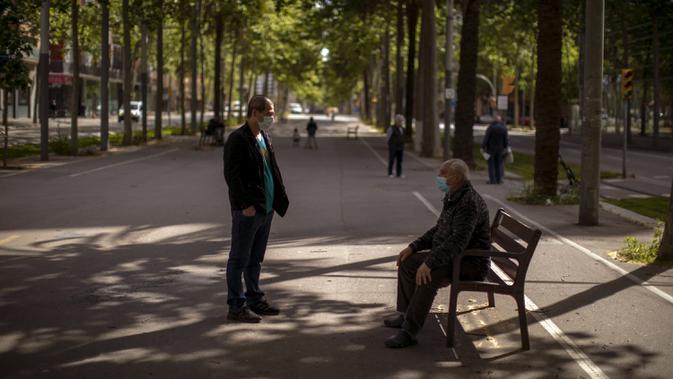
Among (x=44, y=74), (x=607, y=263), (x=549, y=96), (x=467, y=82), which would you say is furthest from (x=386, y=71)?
(x=607, y=263)

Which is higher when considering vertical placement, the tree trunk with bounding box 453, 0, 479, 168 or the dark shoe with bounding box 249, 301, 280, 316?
the tree trunk with bounding box 453, 0, 479, 168

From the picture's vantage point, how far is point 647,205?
20047 mm

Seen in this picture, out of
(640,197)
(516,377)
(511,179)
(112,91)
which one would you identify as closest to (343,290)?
(516,377)

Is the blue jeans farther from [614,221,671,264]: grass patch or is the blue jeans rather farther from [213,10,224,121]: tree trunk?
Answer: [213,10,224,121]: tree trunk

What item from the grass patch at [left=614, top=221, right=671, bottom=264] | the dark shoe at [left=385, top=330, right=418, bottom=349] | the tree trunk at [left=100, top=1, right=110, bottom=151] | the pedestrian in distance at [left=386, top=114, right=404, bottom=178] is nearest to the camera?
the dark shoe at [left=385, top=330, right=418, bottom=349]

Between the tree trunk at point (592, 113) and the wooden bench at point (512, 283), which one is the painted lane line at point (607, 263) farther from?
the wooden bench at point (512, 283)

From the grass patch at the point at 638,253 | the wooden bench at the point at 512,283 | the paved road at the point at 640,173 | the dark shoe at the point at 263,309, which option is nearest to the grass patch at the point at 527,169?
the paved road at the point at 640,173

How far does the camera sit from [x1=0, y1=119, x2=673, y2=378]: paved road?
22.7 ft

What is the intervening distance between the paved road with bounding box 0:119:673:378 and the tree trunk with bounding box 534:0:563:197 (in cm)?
182

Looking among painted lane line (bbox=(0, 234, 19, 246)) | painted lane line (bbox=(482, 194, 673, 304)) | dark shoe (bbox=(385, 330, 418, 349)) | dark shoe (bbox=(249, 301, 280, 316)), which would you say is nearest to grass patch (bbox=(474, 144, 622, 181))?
painted lane line (bbox=(482, 194, 673, 304))

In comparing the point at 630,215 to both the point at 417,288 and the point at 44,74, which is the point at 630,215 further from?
the point at 44,74

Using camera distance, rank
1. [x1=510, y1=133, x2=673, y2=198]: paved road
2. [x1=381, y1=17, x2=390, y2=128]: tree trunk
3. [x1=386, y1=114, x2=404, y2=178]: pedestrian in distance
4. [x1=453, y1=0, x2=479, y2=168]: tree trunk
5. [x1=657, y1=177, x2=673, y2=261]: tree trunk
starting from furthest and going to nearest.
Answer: [x1=381, y1=17, x2=390, y2=128]: tree trunk < [x1=453, y1=0, x2=479, y2=168]: tree trunk < [x1=386, y1=114, x2=404, y2=178]: pedestrian in distance < [x1=510, y1=133, x2=673, y2=198]: paved road < [x1=657, y1=177, x2=673, y2=261]: tree trunk

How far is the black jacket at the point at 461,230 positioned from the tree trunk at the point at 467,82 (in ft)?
74.3

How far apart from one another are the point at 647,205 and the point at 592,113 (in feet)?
16.7
